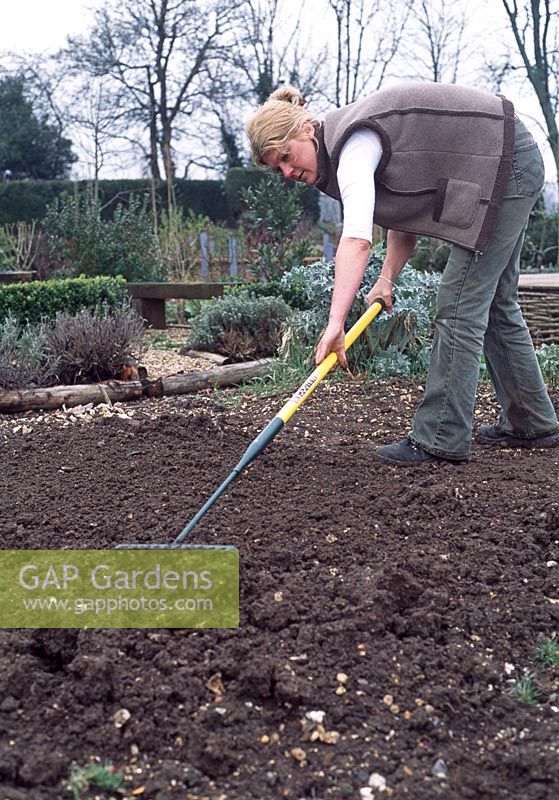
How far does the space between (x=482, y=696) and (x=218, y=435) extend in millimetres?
2268

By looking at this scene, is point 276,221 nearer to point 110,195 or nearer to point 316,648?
point 316,648

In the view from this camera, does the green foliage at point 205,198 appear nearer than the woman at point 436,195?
No

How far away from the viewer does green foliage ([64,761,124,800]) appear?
5.13 ft

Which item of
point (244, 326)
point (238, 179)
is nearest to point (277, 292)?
point (244, 326)

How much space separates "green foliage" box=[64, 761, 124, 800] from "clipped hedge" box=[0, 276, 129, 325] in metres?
5.49

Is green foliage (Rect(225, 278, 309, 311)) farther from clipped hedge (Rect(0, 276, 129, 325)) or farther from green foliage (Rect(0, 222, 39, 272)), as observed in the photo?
green foliage (Rect(0, 222, 39, 272))

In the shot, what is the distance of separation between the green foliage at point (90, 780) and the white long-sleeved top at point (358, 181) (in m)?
1.83

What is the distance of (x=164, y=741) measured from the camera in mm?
1715

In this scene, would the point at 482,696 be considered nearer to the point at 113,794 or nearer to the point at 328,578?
the point at 328,578

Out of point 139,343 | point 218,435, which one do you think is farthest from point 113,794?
point 139,343

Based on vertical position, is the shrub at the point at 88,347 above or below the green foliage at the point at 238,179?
below

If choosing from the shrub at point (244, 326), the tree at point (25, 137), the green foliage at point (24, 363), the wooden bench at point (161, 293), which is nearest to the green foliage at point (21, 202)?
the tree at point (25, 137)

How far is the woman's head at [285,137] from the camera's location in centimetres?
286

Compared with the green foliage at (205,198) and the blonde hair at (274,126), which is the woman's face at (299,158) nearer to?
the blonde hair at (274,126)
